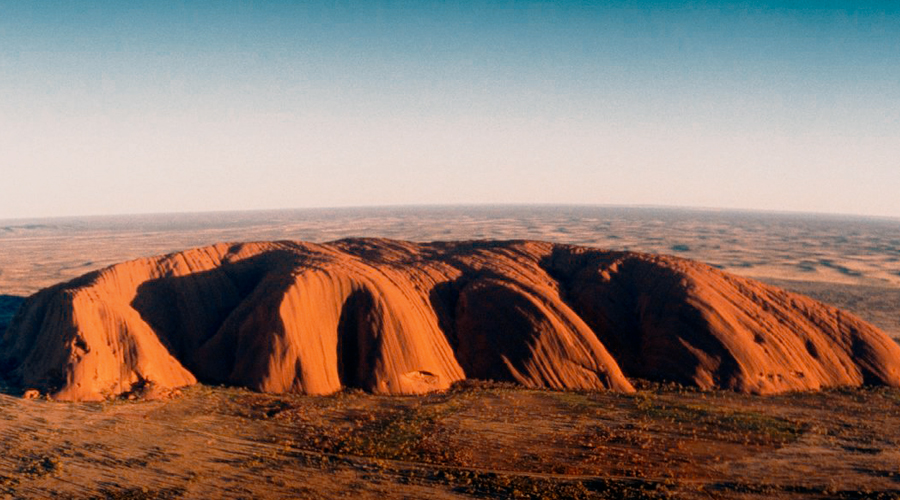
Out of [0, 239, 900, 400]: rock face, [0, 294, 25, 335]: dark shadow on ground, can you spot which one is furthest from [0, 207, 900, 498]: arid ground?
[0, 294, 25, 335]: dark shadow on ground

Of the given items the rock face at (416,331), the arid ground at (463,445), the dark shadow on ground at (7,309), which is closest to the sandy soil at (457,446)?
the arid ground at (463,445)

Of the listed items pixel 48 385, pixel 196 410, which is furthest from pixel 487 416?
pixel 48 385

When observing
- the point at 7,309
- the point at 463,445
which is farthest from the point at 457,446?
the point at 7,309

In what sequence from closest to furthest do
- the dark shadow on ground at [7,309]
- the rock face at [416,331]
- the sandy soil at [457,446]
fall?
the sandy soil at [457,446], the rock face at [416,331], the dark shadow on ground at [7,309]

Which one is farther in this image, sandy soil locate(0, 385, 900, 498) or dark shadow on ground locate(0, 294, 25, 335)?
dark shadow on ground locate(0, 294, 25, 335)

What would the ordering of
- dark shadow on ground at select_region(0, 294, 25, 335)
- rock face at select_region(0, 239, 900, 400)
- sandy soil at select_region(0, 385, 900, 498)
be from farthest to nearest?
dark shadow on ground at select_region(0, 294, 25, 335)
rock face at select_region(0, 239, 900, 400)
sandy soil at select_region(0, 385, 900, 498)

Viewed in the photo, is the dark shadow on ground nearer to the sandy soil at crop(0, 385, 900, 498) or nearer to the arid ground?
the arid ground

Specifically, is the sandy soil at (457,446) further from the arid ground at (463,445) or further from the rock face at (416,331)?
the rock face at (416,331)

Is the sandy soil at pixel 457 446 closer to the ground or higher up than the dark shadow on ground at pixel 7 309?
closer to the ground

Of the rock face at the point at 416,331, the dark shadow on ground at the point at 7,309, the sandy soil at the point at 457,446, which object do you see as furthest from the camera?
the dark shadow on ground at the point at 7,309
